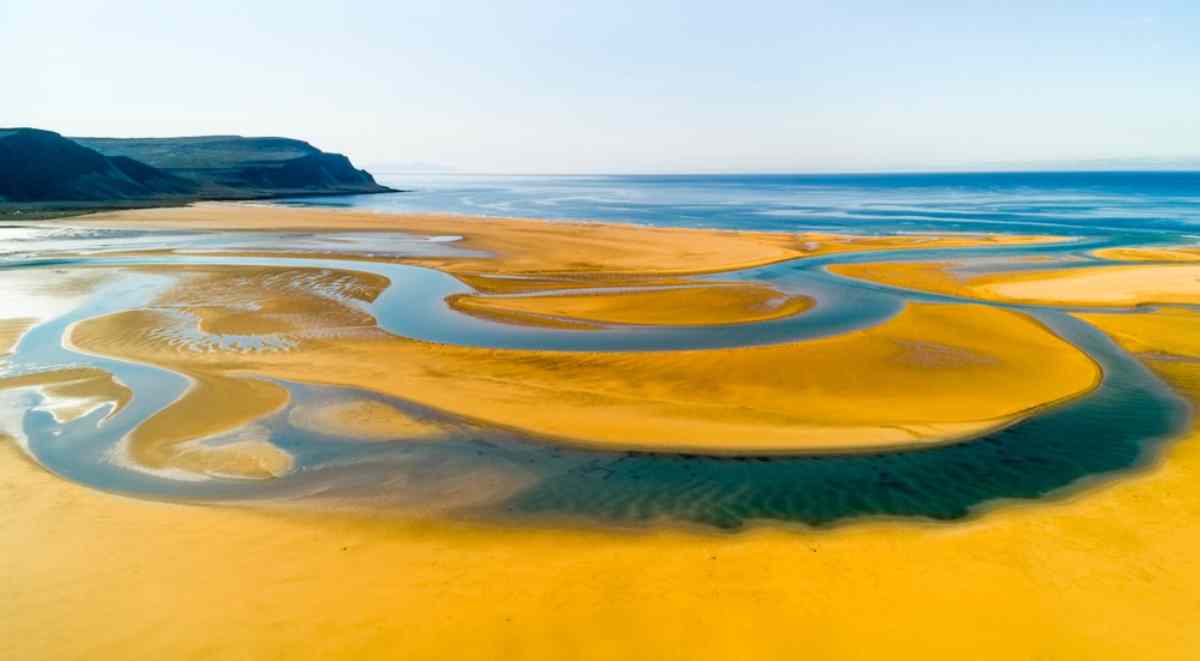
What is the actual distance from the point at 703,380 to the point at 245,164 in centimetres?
13180

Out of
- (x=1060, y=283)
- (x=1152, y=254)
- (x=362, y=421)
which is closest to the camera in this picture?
(x=362, y=421)

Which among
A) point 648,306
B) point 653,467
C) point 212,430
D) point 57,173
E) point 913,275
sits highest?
point 57,173

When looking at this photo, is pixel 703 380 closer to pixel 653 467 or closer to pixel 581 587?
pixel 653 467

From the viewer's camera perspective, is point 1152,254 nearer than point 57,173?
Yes

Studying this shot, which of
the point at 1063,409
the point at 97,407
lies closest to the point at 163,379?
the point at 97,407

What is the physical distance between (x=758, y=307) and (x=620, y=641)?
2088 cm

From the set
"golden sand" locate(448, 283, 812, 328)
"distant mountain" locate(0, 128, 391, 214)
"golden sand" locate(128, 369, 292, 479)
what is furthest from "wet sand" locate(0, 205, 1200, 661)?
"distant mountain" locate(0, 128, 391, 214)

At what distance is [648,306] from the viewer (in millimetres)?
26000

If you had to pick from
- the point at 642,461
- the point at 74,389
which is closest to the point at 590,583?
the point at 642,461

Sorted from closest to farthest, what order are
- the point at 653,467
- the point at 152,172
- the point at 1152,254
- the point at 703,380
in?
the point at 653,467
the point at 703,380
the point at 1152,254
the point at 152,172

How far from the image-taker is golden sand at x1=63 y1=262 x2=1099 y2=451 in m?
13.9

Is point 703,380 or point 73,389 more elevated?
point 73,389

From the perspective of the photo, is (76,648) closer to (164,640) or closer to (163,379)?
(164,640)

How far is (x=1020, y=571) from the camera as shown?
8.56 meters
